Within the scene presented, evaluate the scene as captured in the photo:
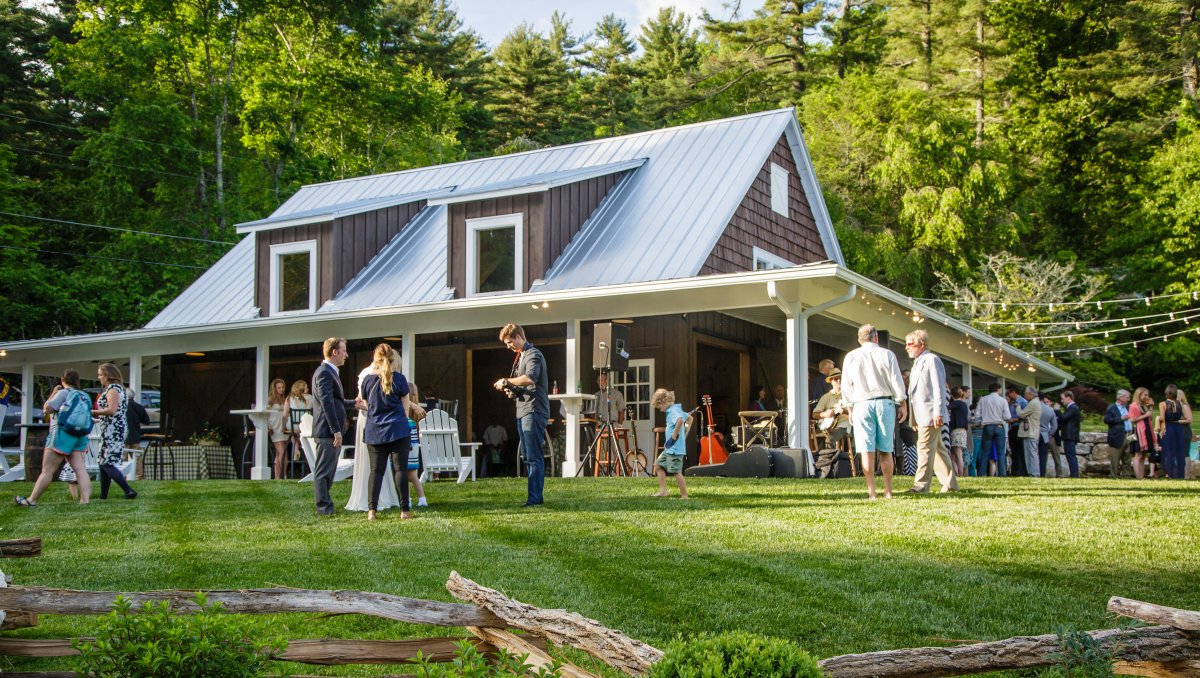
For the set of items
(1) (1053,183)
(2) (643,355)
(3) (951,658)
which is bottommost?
(3) (951,658)

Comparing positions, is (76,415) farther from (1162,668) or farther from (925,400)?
(1162,668)

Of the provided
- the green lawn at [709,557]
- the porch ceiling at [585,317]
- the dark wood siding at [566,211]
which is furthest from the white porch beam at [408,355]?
the green lawn at [709,557]

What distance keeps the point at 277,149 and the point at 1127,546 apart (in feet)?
98.0

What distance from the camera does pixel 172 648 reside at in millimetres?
3924

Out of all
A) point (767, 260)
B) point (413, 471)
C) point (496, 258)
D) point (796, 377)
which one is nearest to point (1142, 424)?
point (767, 260)

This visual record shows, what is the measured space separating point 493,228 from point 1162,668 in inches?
559

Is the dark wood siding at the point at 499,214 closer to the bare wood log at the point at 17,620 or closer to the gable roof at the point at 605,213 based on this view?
the gable roof at the point at 605,213

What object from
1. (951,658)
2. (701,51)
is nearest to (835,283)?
(951,658)

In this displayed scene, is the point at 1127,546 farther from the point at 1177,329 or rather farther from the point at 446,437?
the point at 1177,329

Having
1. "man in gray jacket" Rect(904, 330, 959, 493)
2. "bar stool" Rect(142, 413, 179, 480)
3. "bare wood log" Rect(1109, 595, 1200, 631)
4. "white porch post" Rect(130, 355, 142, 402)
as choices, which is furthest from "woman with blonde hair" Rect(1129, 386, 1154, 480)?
"white porch post" Rect(130, 355, 142, 402)

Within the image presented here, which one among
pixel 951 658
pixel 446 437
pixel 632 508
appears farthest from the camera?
pixel 446 437

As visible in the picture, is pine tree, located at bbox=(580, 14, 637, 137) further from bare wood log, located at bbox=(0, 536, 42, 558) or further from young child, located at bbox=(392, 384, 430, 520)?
bare wood log, located at bbox=(0, 536, 42, 558)

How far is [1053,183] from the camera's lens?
1272 inches

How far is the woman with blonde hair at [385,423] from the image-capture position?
31.9 feet
